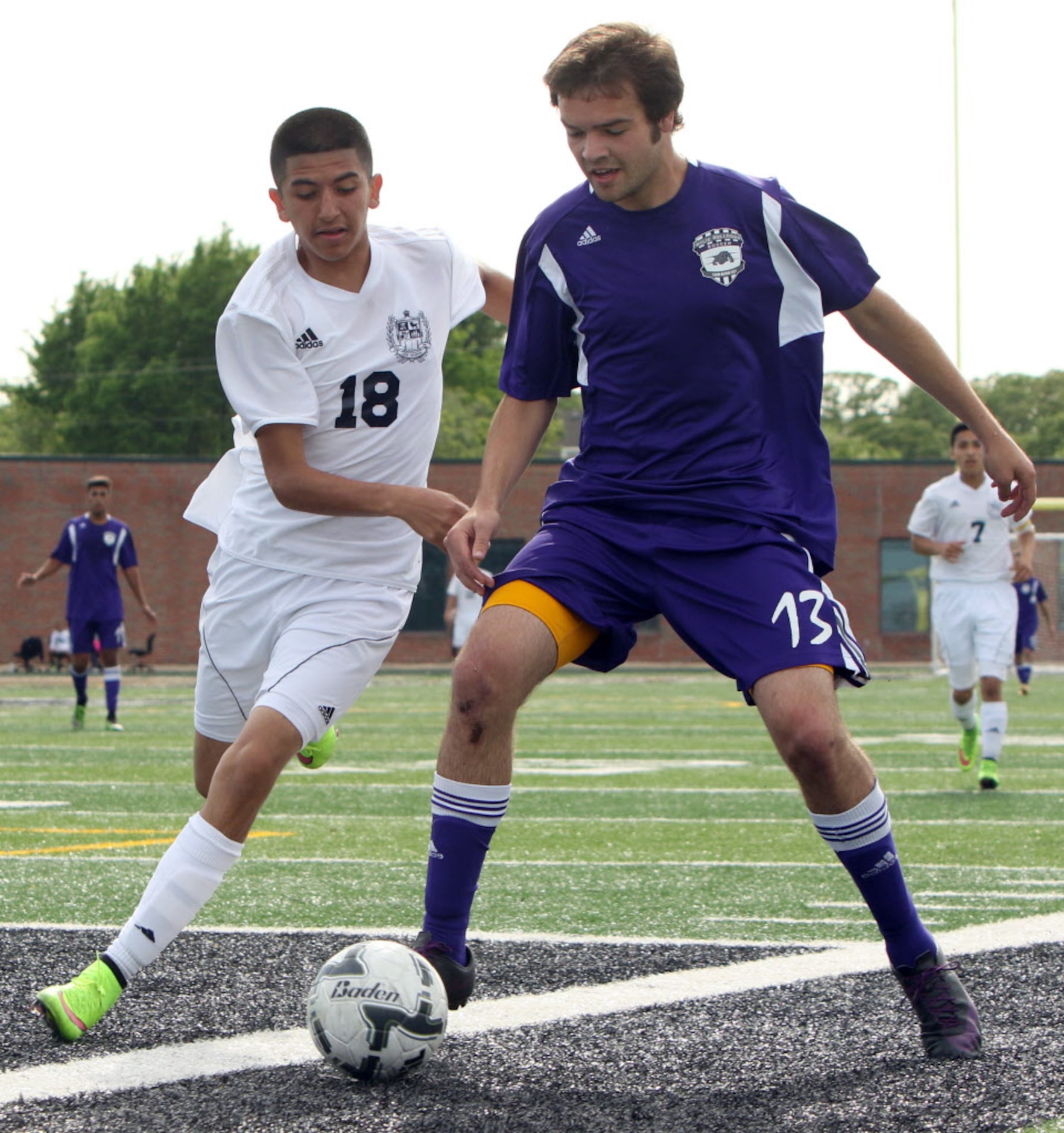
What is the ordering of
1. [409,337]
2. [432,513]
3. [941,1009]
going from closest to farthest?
[941,1009], [432,513], [409,337]

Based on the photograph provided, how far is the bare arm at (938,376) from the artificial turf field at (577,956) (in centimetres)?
121

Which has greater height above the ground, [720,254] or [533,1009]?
[720,254]

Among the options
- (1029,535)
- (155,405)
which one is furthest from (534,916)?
(155,405)

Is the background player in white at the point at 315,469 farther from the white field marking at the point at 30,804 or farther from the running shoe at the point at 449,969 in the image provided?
the white field marking at the point at 30,804

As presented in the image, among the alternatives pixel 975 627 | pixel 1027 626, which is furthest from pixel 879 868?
pixel 1027 626

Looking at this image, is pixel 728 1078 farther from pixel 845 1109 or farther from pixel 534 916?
pixel 534 916

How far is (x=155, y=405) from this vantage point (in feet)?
235

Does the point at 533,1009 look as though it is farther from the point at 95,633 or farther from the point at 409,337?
the point at 95,633

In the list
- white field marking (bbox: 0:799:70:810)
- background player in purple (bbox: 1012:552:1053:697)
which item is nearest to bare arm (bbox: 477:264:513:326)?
white field marking (bbox: 0:799:70:810)

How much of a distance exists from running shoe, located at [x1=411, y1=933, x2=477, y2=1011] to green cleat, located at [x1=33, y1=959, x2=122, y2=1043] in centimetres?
67

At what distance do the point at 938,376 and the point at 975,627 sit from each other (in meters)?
8.20

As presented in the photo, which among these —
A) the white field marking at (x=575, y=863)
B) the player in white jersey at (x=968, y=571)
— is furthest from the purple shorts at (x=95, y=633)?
the white field marking at (x=575, y=863)

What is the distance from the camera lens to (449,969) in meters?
4.12

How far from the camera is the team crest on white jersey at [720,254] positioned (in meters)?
4.29
